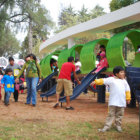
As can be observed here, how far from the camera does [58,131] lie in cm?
502

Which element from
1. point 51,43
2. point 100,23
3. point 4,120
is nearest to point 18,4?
point 51,43

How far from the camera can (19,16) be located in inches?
1250

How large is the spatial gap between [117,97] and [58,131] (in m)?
1.32

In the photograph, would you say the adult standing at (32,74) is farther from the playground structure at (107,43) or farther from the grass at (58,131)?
the grass at (58,131)

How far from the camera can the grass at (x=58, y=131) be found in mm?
4590

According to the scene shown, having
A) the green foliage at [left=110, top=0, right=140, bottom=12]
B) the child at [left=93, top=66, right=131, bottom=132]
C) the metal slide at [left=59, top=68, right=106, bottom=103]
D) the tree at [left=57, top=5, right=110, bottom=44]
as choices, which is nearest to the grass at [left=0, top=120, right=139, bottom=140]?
the child at [left=93, top=66, right=131, bottom=132]

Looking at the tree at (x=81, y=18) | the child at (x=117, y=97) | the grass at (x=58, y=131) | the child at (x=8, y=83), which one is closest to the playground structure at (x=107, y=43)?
the child at (x=8, y=83)

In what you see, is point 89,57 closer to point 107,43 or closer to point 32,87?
point 107,43

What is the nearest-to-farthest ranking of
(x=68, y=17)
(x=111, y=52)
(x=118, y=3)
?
1. (x=111, y=52)
2. (x=118, y=3)
3. (x=68, y=17)

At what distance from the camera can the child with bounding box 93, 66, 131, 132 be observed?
511 centimetres

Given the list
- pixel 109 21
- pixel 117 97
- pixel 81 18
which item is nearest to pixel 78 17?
pixel 81 18

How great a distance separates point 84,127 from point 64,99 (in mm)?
3219

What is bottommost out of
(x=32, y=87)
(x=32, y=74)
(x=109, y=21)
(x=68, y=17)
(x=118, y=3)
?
(x=32, y=87)

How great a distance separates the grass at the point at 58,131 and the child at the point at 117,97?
0.22 metres
